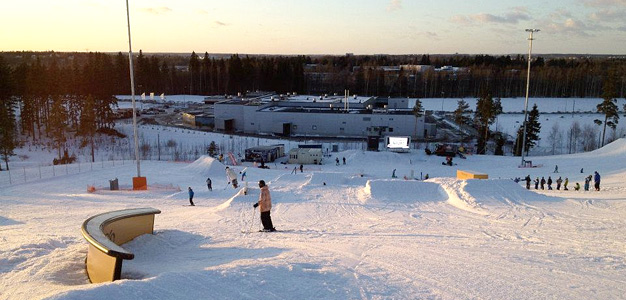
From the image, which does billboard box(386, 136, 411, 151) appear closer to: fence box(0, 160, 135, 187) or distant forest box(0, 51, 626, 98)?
fence box(0, 160, 135, 187)

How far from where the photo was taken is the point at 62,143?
142 ft

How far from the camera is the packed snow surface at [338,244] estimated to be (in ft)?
20.8

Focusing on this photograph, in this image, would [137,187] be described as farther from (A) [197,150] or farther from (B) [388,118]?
(B) [388,118]

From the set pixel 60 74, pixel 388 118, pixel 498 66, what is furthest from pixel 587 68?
pixel 60 74

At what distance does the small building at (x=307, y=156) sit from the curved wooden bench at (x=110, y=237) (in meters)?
25.7

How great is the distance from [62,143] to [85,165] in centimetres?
1725

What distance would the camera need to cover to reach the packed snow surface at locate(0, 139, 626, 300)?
20.8ft

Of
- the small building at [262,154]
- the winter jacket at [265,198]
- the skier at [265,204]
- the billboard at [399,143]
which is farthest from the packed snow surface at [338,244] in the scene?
the billboard at [399,143]

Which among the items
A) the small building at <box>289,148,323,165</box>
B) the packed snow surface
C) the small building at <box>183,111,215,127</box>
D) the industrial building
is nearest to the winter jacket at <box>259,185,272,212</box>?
the packed snow surface

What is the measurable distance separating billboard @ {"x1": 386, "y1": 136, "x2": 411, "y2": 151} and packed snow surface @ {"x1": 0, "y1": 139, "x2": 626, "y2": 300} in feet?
59.0

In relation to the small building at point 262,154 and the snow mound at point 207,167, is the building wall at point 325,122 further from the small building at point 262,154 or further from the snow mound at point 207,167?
the snow mound at point 207,167

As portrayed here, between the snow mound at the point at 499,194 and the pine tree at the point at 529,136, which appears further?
the pine tree at the point at 529,136

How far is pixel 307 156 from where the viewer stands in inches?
1395

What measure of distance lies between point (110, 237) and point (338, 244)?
14.9ft
